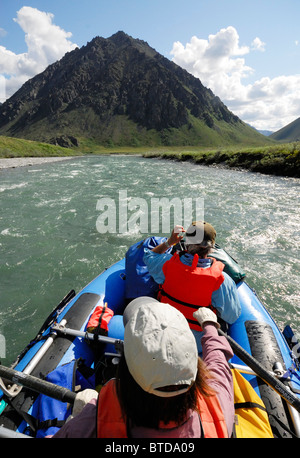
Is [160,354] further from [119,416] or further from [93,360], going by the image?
[93,360]

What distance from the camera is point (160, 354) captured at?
1.15m

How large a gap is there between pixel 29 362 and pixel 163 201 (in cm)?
1267

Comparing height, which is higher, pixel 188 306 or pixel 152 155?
pixel 152 155

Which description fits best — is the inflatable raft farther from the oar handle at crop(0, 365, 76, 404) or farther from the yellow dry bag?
the yellow dry bag

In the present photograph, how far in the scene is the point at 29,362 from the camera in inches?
116

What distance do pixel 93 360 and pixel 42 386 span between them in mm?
1233

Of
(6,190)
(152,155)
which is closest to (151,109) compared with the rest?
(152,155)

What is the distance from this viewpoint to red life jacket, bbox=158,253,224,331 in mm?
2787

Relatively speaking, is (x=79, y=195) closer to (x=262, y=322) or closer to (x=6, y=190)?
(x=6, y=190)

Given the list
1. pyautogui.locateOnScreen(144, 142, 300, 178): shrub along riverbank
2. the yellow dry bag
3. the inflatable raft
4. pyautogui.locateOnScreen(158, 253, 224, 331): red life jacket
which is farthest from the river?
pyautogui.locateOnScreen(144, 142, 300, 178): shrub along riverbank

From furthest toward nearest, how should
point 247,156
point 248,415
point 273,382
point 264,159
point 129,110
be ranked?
point 129,110 < point 247,156 < point 264,159 < point 273,382 < point 248,415

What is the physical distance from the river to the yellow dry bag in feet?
11.8

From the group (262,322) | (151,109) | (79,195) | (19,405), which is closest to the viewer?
(19,405)

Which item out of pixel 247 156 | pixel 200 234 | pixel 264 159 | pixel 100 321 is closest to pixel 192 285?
pixel 200 234
